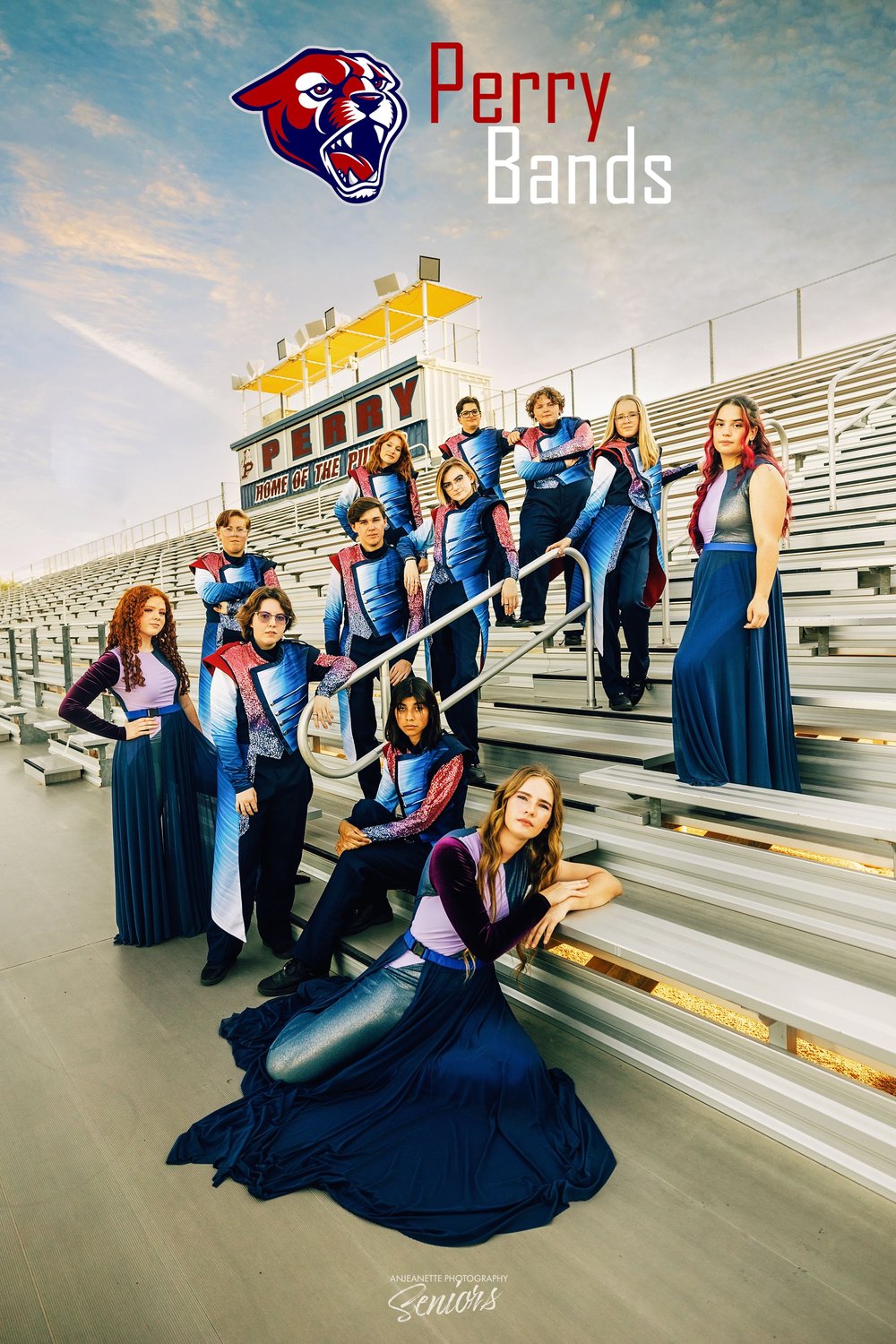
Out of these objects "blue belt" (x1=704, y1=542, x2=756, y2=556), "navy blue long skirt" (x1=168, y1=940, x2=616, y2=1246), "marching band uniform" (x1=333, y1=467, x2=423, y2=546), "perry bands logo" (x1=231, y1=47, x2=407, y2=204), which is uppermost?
"perry bands logo" (x1=231, y1=47, x2=407, y2=204)

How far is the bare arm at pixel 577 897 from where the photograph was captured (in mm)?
2094

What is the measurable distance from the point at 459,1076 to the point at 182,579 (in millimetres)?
15069

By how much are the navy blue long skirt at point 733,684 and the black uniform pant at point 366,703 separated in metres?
1.36

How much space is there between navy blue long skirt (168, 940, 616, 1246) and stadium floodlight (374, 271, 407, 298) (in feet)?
52.2

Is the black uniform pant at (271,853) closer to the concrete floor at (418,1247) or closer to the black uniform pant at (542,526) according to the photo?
the concrete floor at (418,1247)

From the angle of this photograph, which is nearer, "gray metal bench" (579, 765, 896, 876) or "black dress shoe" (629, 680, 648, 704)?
"gray metal bench" (579, 765, 896, 876)

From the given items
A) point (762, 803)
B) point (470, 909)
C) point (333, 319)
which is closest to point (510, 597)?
point (762, 803)

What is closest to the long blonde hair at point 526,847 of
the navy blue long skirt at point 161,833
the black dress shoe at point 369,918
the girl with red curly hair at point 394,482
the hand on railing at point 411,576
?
the black dress shoe at point 369,918

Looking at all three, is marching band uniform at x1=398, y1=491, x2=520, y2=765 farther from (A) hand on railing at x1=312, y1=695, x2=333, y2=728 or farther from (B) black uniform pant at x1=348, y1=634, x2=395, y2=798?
(A) hand on railing at x1=312, y1=695, x2=333, y2=728

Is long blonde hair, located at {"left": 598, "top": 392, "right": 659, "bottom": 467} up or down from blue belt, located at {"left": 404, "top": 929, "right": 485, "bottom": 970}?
up

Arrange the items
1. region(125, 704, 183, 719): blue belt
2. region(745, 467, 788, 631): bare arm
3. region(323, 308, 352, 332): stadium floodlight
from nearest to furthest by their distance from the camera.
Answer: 1. region(745, 467, 788, 631): bare arm
2. region(125, 704, 183, 719): blue belt
3. region(323, 308, 352, 332): stadium floodlight

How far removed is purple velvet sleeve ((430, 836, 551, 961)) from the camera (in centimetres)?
192

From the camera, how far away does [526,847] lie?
6.76ft

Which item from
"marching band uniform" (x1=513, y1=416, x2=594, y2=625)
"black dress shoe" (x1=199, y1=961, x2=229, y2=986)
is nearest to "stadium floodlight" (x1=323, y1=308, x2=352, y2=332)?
"marching band uniform" (x1=513, y1=416, x2=594, y2=625)
